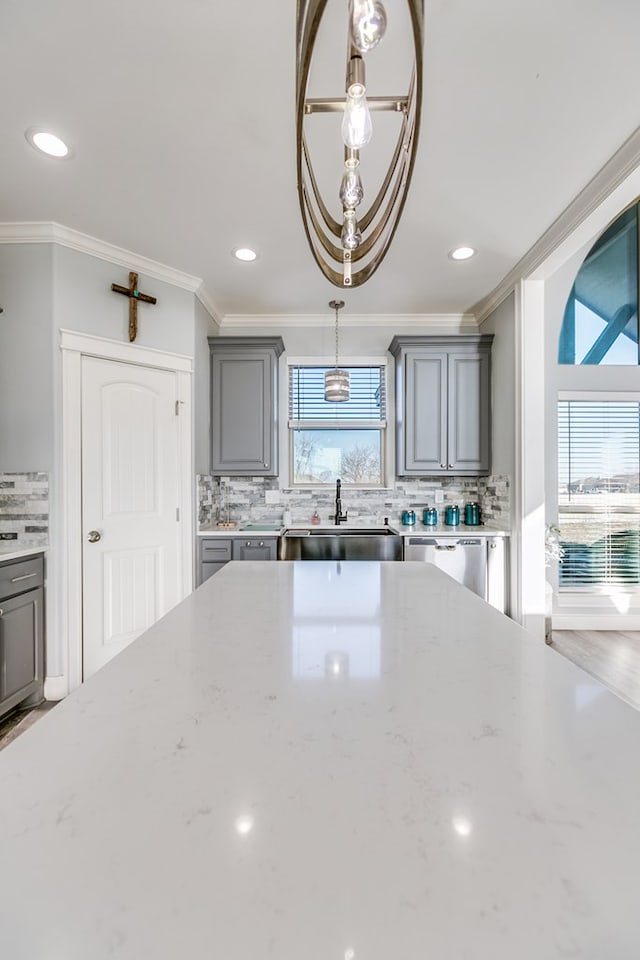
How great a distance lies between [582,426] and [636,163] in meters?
2.44

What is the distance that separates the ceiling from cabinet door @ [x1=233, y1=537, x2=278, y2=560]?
1946 millimetres

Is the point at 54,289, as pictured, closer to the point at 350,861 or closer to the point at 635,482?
the point at 350,861

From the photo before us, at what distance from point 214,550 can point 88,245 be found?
2100mm

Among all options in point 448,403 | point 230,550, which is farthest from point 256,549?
point 448,403

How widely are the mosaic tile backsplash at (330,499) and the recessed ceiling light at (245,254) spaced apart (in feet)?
5.84

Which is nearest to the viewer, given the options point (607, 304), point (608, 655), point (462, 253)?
point (462, 253)

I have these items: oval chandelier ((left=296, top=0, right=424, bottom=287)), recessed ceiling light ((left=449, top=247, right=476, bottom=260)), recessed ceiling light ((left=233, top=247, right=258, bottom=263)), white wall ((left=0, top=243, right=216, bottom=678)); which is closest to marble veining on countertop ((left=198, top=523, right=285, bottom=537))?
white wall ((left=0, top=243, right=216, bottom=678))

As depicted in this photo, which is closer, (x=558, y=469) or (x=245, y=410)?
(x=245, y=410)

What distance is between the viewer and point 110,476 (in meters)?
2.97

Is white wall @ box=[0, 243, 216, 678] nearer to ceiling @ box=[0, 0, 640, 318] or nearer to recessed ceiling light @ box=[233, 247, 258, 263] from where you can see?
ceiling @ box=[0, 0, 640, 318]

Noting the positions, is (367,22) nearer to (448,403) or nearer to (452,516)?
(448,403)

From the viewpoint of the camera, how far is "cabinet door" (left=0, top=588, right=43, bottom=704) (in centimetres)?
236

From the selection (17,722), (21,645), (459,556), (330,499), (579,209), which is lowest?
(17,722)

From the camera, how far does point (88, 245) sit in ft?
9.21
